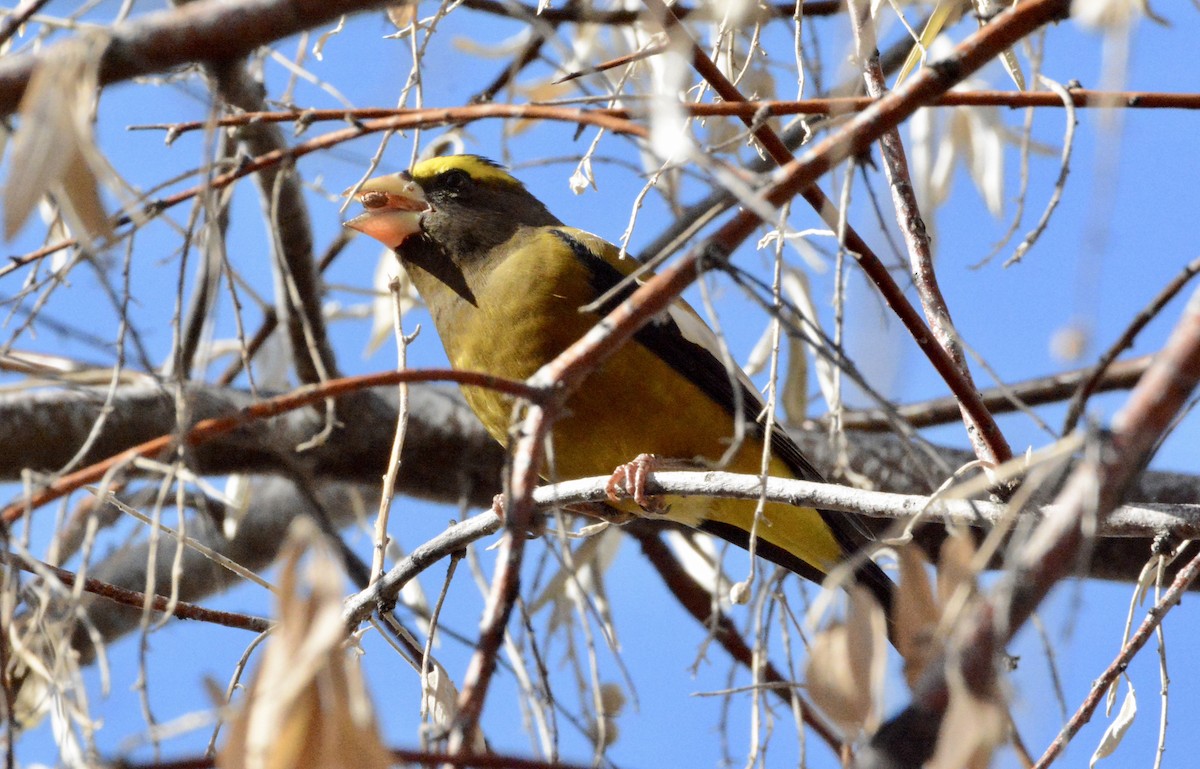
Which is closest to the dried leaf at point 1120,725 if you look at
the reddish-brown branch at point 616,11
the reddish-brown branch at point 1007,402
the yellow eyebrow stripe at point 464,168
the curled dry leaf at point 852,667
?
the curled dry leaf at point 852,667

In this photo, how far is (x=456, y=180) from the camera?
4160 mm

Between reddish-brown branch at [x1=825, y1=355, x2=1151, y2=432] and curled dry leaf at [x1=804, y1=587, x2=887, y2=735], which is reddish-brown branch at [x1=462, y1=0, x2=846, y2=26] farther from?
curled dry leaf at [x1=804, y1=587, x2=887, y2=735]

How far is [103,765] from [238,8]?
0.79 meters

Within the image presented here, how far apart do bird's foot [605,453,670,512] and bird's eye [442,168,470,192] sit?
1250mm

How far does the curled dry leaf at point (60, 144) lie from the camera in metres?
1.35

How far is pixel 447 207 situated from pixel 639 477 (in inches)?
52.2

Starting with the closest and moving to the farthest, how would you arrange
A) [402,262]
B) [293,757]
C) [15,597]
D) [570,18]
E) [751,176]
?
1. [293,757]
2. [751,176]
3. [15,597]
4. [570,18]
5. [402,262]

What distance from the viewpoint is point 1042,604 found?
48.5 inches

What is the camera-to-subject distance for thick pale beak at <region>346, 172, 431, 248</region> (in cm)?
397

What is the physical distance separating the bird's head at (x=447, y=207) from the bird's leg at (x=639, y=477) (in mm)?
989

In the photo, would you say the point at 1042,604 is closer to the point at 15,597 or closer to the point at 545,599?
the point at 15,597

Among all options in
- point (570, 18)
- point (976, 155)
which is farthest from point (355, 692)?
point (976, 155)

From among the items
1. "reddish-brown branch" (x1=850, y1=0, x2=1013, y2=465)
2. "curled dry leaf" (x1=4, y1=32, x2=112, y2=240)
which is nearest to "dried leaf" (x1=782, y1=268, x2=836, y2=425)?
"reddish-brown branch" (x1=850, y1=0, x2=1013, y2=465)

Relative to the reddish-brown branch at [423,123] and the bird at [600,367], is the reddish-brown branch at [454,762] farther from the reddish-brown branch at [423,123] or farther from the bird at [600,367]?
the bird at [600,367]
